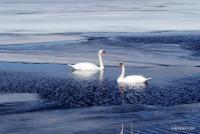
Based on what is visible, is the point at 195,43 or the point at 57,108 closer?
the point at 57,108

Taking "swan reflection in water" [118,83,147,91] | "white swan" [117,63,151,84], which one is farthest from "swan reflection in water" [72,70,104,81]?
"swan reflection in water" [118,83,147,91]

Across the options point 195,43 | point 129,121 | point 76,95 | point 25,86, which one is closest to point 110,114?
point 129,121

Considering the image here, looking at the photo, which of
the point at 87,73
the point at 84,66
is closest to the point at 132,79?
the point at 87,73

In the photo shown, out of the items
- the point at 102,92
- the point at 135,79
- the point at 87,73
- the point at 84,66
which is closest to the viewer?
the point at 102,92

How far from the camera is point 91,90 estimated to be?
14.9 m

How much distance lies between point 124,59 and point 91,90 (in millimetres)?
5696

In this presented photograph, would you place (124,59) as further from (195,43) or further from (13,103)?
(13,103)

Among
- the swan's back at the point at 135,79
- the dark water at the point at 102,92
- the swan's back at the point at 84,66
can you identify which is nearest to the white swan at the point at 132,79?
the swan's back at the point at 135,79

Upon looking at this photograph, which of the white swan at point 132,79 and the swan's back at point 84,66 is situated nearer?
the white swan at point 132,79

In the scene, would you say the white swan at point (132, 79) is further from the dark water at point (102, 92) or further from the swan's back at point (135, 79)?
the dark water at point (102, 92)

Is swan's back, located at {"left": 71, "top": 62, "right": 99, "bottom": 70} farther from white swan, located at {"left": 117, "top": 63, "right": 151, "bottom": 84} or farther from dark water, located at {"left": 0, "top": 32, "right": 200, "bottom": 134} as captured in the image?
white swan, located at {"left": 117, "top": 63, "right": 151, "bottom": 84}

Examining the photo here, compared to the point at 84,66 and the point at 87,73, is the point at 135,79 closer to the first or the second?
the point at 87,73

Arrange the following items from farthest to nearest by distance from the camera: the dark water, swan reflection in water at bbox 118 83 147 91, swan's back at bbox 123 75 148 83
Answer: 1. swan's back at bbox 123 75 148 83
2. swan reflection in water at bbox 118 83 147 91
3. the dark water

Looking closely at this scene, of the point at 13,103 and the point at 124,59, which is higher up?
the point at 124,59
